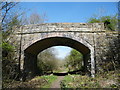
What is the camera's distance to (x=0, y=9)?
20.4 ft

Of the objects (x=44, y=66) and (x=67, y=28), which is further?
(x=44, y=66)

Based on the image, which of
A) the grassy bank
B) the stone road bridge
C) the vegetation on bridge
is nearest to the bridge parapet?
the stone road bridge

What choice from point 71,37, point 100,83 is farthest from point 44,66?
point 100,83

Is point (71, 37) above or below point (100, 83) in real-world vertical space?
above

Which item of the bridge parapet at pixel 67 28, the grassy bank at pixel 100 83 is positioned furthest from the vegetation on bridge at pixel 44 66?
the bridge parapet at pixel 67 28

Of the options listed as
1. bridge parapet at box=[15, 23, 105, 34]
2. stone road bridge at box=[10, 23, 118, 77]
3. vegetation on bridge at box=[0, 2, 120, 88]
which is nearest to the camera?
vegetation on bridge at box=[0, 2, 120, 88]

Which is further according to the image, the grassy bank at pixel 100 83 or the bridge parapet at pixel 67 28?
the bridge parapet at pixel 67 28

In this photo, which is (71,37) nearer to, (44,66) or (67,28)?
(67,28)

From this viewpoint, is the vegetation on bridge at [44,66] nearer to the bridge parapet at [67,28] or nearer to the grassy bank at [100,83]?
the grassy bank at [100,83]

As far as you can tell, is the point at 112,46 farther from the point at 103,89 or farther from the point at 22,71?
the point at 22,71

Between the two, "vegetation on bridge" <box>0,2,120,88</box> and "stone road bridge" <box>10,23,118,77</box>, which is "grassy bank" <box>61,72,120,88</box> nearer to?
"vegetation on bridge" <box>0,2,120,88</box>

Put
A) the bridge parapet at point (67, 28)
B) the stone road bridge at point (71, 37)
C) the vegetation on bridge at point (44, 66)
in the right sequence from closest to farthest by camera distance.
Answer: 1. the vegetation on bridge at point (44, 66)
2. the stone road bridge at point (71, 37)
3. the bridge parapet at point (67, 28)

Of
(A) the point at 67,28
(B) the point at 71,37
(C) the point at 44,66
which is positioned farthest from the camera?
(C) the point at 44,66

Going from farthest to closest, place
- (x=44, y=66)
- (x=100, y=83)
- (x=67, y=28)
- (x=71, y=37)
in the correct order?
(x=44, y=66), (x=67, y=28), (x=71, y=37), (x=100, y=83)
